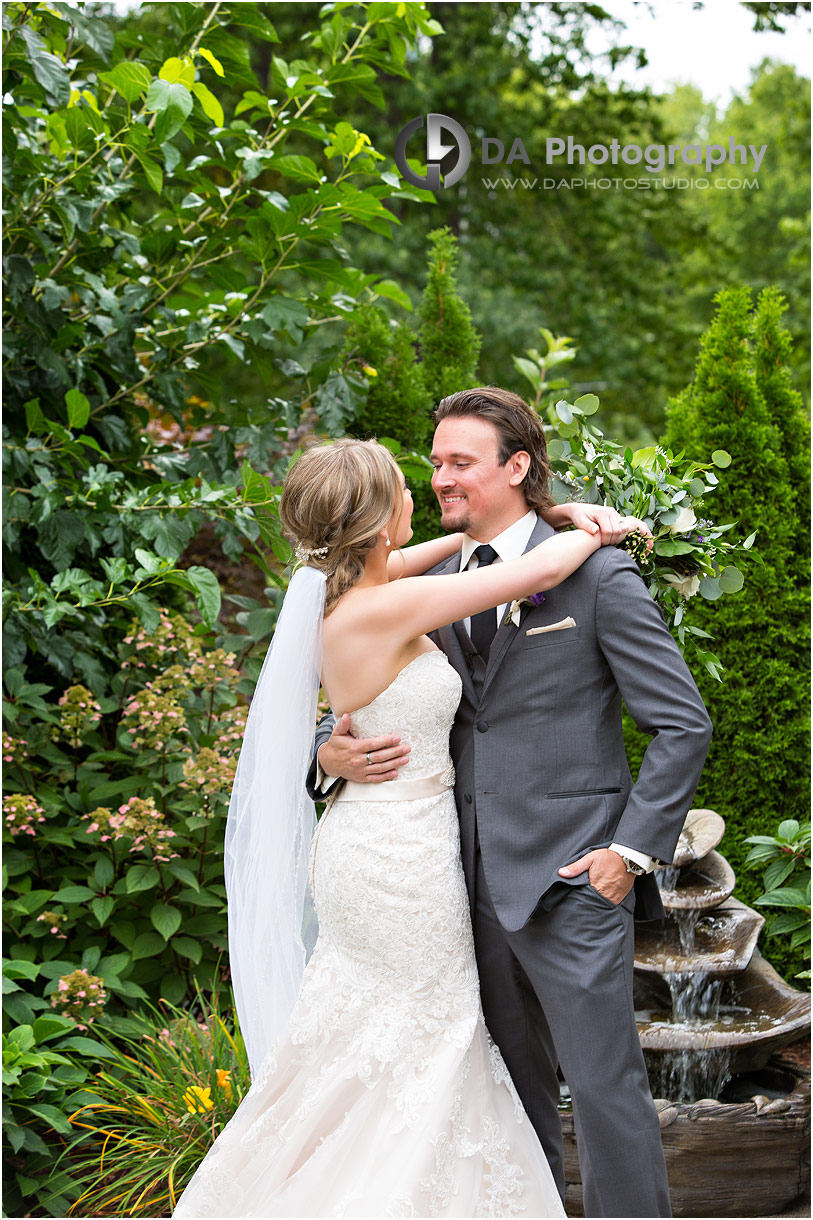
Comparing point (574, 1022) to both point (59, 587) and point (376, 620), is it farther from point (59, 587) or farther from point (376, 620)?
point (59, 587)

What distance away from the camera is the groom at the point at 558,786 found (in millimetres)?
2453

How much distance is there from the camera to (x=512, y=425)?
279 centimetres

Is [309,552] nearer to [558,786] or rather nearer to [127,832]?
[558,786]

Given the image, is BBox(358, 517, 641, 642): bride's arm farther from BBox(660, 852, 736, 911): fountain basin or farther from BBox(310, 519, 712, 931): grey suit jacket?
BBox(660, 852, 736, 911): fountain basin

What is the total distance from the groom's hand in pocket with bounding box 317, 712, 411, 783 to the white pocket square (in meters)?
0.44

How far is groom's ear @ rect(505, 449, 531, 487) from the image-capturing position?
9.20ft

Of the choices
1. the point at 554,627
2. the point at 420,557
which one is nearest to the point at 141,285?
the point at 420,557

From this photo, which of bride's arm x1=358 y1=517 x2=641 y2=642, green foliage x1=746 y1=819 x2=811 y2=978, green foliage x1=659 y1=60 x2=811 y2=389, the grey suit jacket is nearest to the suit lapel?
the grey suit jacket

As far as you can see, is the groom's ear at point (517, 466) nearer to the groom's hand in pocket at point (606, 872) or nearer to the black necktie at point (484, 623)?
the black necktie at point (484, 623)

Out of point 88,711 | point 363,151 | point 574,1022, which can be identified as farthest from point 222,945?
point 363,151

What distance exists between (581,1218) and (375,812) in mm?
1802

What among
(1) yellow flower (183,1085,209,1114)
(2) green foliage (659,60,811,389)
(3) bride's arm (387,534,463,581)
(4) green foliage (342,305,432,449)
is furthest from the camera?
(2) green foliage (659,60,811,389)

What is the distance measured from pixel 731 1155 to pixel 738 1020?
532 mm

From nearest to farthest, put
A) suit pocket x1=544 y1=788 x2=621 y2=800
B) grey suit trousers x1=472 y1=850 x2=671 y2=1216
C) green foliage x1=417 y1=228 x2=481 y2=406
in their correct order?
grey suit trousers x1=472 y1=850 x2=671 y2=1216, suit pocket x1=544 y1=788 x2=621 y2=800, green foliage x1=417 y1=228 x2=481 y2=406
